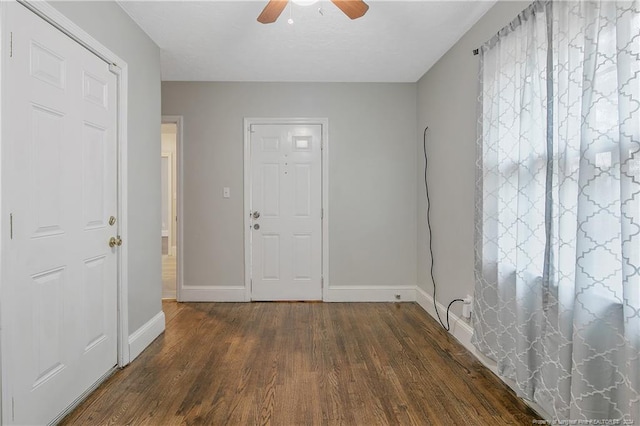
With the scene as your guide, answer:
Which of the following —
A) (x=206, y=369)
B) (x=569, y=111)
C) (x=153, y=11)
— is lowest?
(x=206, y=369)

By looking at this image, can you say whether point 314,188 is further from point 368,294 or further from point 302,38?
point 302,38

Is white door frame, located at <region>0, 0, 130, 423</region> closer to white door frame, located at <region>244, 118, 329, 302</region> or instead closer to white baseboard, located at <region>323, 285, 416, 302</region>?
white door frame, located at <region>244, 118, 329, 302</region>

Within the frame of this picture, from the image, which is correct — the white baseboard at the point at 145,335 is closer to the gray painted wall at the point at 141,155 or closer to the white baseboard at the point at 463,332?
the gray painted wall at the point at 141,155

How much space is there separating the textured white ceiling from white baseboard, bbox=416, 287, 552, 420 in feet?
7.75

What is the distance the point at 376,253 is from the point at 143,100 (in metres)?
2.78

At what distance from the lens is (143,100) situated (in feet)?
8.80

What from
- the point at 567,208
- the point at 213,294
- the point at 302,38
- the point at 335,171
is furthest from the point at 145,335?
the point at 567,208

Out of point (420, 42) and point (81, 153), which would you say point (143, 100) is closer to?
point (81, 153)

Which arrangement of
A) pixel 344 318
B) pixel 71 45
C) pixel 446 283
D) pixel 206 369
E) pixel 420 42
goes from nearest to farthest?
pixel 71 45
pixel 206 369
pixel 420 42
pixel 446 283
pixel 344 318

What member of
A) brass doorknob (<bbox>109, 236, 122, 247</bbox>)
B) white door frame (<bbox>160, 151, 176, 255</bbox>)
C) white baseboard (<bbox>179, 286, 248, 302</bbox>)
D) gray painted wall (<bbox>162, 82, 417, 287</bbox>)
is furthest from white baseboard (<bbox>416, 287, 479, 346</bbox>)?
white door frame (<bbox>160, 151, 176, 255</bbox>)

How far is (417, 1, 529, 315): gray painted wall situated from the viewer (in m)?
2.62

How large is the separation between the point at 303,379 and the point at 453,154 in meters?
2.19

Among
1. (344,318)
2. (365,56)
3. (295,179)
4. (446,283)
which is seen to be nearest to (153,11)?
(365,56)

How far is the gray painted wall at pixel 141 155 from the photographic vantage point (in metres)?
2.36
